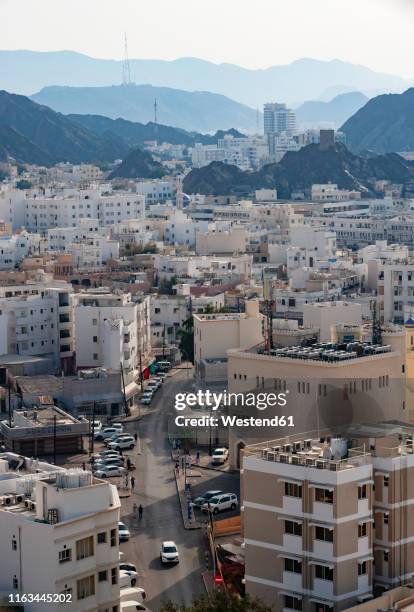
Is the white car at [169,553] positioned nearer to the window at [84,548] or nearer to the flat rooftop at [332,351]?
the flat rooftop at [332,351]

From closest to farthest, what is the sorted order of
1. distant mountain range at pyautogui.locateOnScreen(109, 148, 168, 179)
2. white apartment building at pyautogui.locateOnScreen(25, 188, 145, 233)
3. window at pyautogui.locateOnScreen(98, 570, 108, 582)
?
window at pyautogui.locateOnScreen(98, 570, 108, 582) < white apartment building at pyautogui.locateOnScreen(25, 188, 145, 233) < distant mountain range at pyautogui.locateOnScreen(109, 148, 168, 179)

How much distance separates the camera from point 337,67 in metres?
151

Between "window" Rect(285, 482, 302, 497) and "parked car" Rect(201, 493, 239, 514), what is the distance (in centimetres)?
292

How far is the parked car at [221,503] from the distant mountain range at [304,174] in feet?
102

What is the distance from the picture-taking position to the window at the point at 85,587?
22.0 feet

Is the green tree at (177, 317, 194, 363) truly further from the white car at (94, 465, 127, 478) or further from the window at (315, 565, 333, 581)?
the window at (315, 565, 333, 581)

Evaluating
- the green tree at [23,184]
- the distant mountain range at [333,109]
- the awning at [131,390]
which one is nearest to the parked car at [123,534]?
the awning at [131,390]

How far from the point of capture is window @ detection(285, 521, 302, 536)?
6949mm

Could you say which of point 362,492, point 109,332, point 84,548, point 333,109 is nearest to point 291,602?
point 362,492

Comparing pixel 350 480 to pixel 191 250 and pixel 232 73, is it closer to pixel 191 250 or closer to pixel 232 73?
pixel 191 250

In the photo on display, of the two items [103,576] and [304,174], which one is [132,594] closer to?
[103,576]

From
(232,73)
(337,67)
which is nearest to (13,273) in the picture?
(232,73)

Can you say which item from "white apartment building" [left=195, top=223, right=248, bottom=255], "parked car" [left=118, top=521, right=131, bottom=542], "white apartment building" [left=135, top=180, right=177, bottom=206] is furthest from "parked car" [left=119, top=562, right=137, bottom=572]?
"white apartment building" [left=135, top=180, right=177, bottom=206]

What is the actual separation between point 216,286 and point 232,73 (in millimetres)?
124248
